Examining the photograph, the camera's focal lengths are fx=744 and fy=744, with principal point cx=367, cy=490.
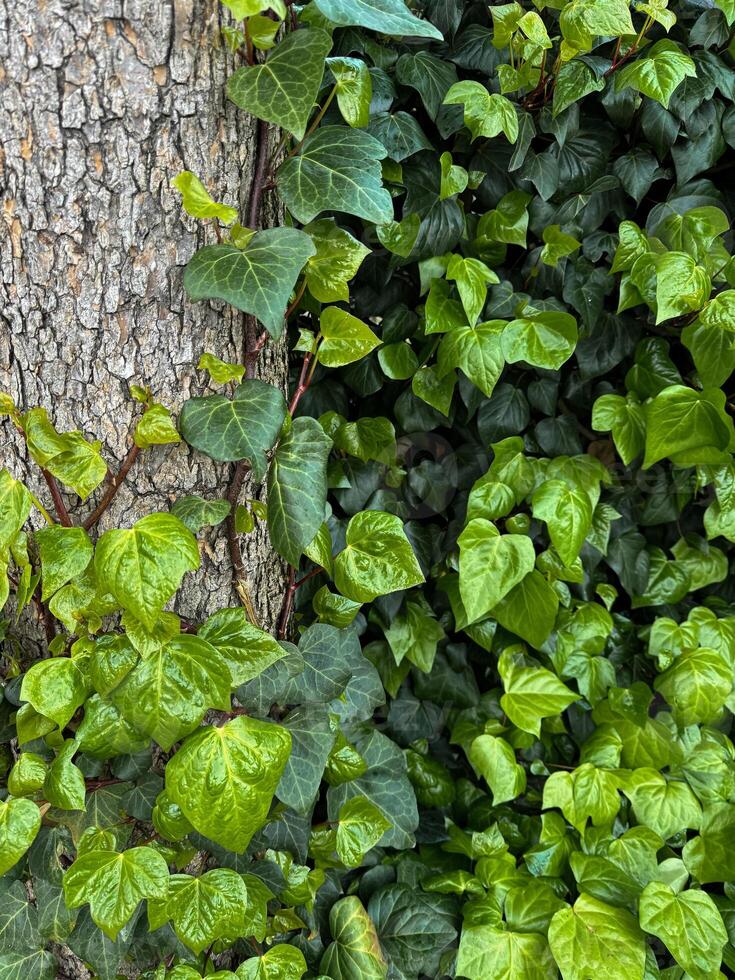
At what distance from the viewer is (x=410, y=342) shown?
129cm

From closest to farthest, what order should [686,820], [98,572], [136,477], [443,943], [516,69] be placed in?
Answer: [98,572]
[136,477]
[516,69]
[443,943]
[686,820]

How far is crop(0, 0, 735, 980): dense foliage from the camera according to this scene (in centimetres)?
91

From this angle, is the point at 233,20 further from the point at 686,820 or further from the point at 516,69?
the point at 686,820

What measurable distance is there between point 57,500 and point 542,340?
0.77 metres

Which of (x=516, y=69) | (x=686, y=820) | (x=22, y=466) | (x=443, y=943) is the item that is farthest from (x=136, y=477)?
(x=686, y=820)

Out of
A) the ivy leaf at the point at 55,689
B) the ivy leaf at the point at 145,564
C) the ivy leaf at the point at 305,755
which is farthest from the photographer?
the ivy leaf at the point at 305,755

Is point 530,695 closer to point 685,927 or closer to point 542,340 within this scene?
point 685,927

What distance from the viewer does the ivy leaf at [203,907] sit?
3.15 ft

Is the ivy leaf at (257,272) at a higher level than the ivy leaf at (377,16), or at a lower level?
lower

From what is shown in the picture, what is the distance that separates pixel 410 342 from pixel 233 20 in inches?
21.9

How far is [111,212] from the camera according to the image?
881 millimetres

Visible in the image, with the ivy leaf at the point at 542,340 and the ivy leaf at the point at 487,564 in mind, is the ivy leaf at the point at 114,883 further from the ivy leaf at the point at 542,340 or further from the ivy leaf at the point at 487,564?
the ivy leaf at the point at 542,340

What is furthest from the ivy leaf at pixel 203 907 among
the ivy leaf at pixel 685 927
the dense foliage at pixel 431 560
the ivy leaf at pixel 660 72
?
the ivy leaf at pixel 660 72

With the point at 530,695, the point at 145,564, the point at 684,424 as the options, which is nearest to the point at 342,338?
the point at 145,564
